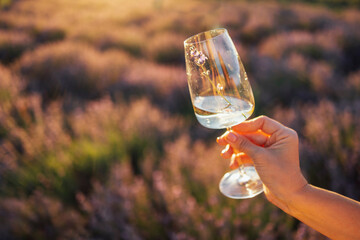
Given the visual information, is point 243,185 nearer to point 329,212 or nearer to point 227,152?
point 227,152

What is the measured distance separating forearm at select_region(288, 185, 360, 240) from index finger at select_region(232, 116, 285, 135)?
9.6 inches

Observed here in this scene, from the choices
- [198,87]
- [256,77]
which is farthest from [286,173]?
[256,77]

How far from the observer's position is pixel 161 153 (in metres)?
2.59

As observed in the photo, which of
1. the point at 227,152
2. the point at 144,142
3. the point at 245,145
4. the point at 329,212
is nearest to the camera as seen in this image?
the point at 329,212

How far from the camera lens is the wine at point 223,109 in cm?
108

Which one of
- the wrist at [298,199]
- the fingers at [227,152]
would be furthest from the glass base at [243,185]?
the wrist at [298,199]

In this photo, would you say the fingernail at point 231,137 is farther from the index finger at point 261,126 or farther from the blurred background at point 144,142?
the blurred background at point 144,142

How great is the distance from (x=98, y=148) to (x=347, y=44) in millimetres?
5973

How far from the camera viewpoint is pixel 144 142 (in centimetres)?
264

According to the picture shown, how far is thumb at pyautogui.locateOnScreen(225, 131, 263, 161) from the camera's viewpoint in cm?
101

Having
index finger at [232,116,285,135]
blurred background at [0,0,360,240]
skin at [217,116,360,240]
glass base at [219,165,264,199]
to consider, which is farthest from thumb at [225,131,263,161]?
blurred background at [0,0,360,240]

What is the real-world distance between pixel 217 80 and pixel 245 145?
0.91 feet

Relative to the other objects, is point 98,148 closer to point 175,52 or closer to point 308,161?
point 308,161

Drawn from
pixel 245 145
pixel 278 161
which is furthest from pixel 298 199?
pixel 245 145
